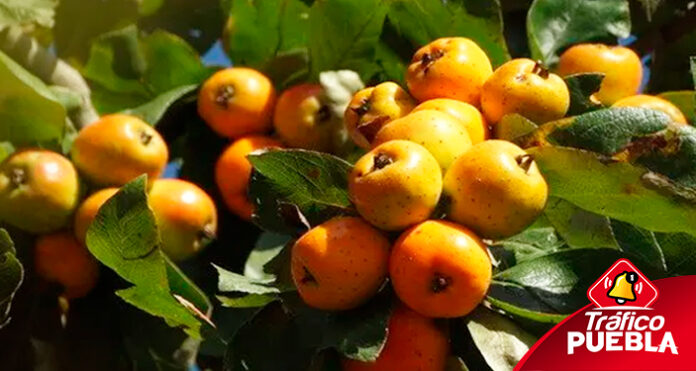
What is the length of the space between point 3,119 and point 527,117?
104cm

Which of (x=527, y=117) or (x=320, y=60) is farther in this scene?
(x=320, y=60)

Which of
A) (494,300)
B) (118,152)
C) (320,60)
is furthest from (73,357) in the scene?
(494,300)

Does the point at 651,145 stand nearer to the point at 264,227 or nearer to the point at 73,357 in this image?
the point at 264,227

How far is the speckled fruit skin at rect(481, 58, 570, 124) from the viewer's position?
2033mm

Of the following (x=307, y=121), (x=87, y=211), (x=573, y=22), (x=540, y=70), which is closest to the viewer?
(x=540, y=70)

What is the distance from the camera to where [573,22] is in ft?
8.41

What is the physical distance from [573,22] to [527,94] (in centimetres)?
59

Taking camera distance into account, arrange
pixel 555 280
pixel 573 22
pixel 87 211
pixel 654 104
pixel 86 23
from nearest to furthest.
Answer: pixel 555 280, pixel 654 104, pixel 87 211, pixel 573 22, pixel 86 23

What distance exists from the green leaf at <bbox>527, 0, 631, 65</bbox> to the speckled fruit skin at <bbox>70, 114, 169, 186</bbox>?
775mm

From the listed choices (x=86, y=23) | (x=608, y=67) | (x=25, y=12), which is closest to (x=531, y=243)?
(x=608, y=67)

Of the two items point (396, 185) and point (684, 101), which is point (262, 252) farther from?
point (684, 101)

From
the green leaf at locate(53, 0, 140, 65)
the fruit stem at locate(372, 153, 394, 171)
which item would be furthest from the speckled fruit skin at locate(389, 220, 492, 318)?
the green leaf at locate(53, 0, 140, 65)

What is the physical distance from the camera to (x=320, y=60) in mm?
2557

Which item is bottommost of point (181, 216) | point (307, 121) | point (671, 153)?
point (181, 216)
